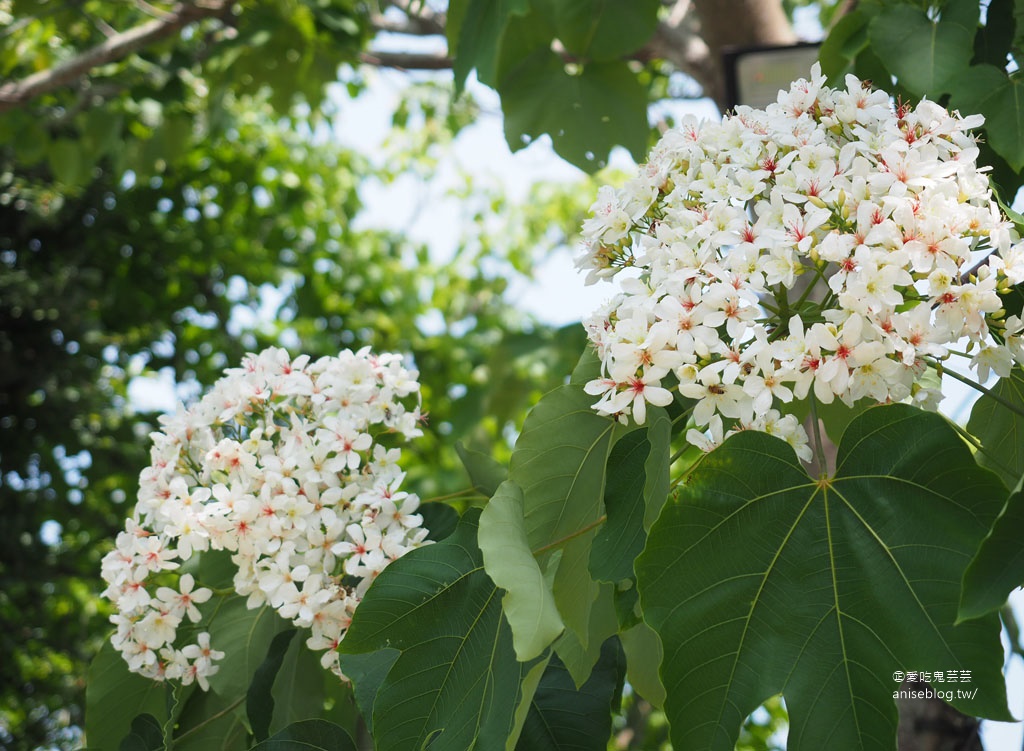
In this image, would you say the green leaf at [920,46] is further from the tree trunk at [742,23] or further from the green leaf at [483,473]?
the tree trunk at [742,23]

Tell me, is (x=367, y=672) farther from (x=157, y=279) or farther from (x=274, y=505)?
(x=157, y=279)

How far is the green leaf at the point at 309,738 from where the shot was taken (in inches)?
36.4

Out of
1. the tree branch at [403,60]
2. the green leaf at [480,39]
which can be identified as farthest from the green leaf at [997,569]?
the tree branch at [403,60]

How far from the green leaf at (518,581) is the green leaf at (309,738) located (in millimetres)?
276

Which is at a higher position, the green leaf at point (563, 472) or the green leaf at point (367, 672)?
the green leaf at point (563, 472)

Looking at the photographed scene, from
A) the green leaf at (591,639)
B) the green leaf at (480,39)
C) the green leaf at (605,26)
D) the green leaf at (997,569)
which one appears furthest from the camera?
the green leaf at (605,26)

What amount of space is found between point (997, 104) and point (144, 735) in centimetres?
106

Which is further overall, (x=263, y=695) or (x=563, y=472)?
(x=263, y=695)

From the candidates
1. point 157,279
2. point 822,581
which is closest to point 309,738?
point 822,581

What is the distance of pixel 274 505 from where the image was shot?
96 centimetres

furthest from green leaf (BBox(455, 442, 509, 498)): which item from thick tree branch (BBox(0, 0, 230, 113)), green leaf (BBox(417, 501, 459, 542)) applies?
thick tree branch (BBox(0, 0, 230, 113))

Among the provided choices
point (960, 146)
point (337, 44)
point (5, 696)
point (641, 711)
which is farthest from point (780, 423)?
point (5, 696)

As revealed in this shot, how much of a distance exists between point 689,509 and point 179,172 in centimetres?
374

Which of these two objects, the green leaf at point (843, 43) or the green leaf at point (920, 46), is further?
the green leaf at point (843, 43)
